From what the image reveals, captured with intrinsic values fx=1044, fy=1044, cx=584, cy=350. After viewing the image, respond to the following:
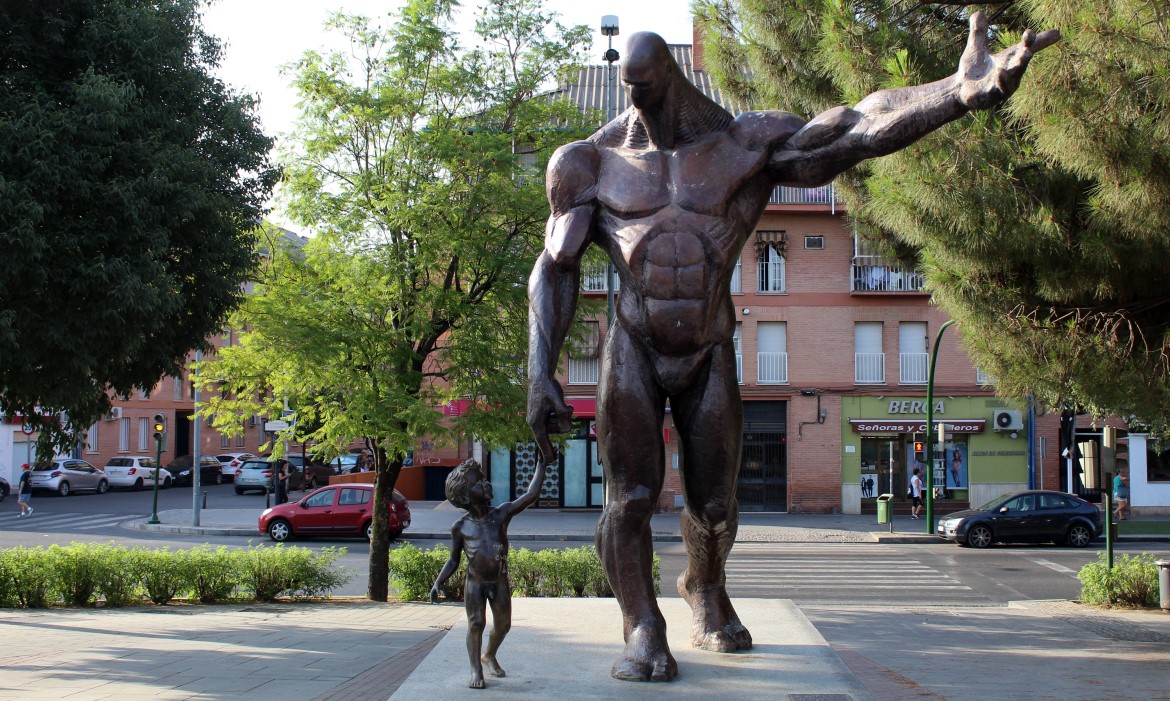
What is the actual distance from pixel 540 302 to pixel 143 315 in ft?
15.4

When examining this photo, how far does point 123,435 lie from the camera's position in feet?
157

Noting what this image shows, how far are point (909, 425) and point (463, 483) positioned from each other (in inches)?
1065

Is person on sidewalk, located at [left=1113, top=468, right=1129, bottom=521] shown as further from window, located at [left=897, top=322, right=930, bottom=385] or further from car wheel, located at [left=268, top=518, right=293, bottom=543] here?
car wheel, located at [left=268, top=518, right=293, bottom=543]

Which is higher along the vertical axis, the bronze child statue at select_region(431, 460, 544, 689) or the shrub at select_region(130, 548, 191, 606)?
the bronze child statue at select_region(431, 460, 544, 689)

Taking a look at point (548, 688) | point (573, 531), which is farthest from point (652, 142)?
point (573, 531)

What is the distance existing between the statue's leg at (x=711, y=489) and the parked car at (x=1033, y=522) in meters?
18.8

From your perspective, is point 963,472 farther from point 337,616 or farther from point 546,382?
point 546,382

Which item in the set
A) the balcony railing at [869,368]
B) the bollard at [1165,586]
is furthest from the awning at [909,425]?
the bollard at [1165,586]

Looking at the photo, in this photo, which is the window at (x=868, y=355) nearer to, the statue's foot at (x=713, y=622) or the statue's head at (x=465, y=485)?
the statue's foot at (x=713, y=622)

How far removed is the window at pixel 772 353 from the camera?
30.5 meters

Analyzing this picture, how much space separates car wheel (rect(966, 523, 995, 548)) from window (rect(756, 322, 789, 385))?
892 cm

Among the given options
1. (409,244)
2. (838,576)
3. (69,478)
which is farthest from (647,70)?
(69,478)

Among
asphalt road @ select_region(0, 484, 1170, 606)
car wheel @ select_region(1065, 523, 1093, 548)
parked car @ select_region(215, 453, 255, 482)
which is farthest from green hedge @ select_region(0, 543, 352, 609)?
parked car @ select_region(215, 453, 255, 482)

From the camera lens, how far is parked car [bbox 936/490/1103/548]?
72.2 feet
